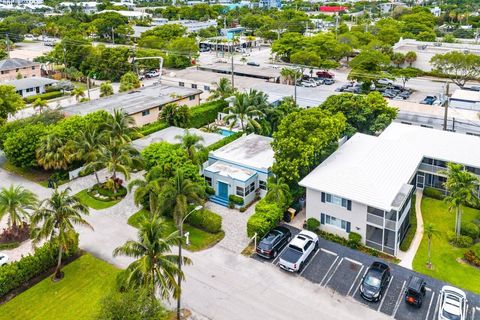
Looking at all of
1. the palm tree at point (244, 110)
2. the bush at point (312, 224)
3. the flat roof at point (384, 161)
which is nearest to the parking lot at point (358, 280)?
the bush at point (312, 224)

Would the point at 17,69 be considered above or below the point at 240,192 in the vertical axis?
above

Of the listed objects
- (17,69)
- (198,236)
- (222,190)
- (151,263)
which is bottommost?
(198,236)

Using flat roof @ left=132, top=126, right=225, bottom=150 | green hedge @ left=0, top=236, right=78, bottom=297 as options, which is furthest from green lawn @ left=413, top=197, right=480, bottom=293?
green hedge @ left=0, top=236, right=78, bottom=297

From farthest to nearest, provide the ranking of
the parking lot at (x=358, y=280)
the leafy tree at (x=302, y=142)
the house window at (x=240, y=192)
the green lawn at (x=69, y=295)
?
the house window at (x=240, y=192), the leafy tree at (x=302, y=142), the parking lot at (x=358, y=280), the green lawn at (x=69, y=295)

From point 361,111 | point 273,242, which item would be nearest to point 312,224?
point 273,242

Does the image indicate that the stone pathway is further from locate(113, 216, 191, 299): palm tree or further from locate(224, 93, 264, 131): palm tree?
locate(224, 93, 264, 131): palm tree

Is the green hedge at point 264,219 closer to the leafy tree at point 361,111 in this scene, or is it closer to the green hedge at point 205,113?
the leafy tree at point 361,111

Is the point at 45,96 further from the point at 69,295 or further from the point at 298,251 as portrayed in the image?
the point at 298,251
